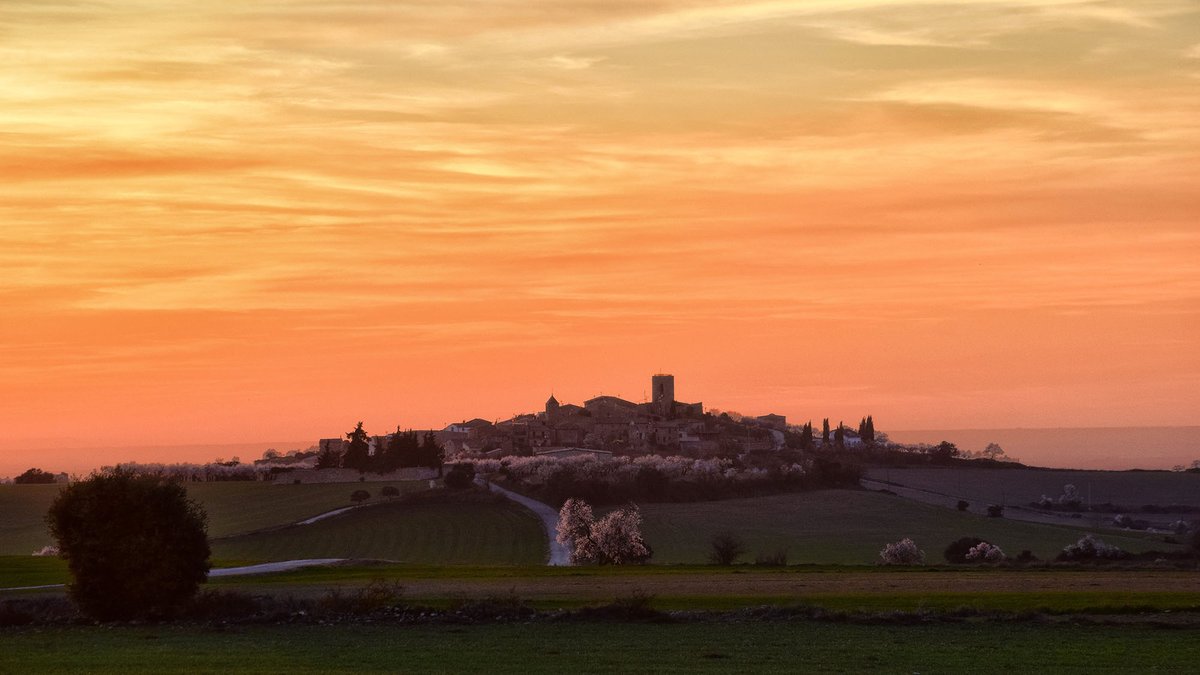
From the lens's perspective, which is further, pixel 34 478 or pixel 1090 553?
pixel 34 478

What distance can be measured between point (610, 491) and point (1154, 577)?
287 feet

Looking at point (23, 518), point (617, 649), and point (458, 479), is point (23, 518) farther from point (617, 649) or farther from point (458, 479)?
point (617, 649)

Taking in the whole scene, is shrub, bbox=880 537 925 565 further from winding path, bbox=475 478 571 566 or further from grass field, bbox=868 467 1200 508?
grass field, bbox=868 467 1200 508

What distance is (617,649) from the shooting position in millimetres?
30516

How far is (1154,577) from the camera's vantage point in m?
50.4

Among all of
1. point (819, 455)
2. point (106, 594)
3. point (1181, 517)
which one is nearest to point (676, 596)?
point (106, 594)

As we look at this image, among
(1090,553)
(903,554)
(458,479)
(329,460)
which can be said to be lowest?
(903,554)

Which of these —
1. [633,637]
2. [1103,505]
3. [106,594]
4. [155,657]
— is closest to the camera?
[155,657]

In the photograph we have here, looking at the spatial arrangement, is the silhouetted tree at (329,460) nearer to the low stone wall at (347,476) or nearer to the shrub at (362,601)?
the low stone wall at (347,476)

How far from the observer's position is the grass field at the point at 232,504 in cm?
11988

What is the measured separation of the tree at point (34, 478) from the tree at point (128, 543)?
142831 millimetres

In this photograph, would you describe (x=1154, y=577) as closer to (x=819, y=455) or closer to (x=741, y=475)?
(x=741, y=475)

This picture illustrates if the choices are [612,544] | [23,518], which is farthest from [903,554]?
[23,518]

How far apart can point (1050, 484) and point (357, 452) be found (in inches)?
3052
